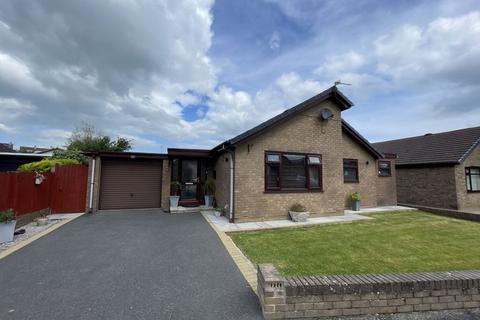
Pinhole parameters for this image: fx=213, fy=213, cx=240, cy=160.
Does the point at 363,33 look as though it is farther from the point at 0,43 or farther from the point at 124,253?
the point at 0,43

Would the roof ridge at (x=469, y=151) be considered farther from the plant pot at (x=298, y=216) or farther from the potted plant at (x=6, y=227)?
the potted plant at (x=6, y=227)

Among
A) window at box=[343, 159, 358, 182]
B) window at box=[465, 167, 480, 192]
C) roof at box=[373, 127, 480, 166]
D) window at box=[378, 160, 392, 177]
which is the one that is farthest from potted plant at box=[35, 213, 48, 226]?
window at box=[465, 167, 480, 192]

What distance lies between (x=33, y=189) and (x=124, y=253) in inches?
255

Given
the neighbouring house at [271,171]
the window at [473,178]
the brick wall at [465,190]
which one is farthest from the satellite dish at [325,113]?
the window at [473,178]

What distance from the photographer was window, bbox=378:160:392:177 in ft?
42.8

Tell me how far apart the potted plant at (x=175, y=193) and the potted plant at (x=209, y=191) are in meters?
1.39

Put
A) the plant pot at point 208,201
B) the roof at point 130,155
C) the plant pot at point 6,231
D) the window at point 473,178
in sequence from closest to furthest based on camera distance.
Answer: the plant pot at point 6,231
the roof at point 130,155
the plant pot at point 208,201
the window at point 473,178

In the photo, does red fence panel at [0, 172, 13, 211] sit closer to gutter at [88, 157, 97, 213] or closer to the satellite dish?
gutter at [88, 157, 97, 213]

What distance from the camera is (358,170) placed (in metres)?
12.1

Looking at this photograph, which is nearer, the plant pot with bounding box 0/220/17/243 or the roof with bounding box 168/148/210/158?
the plant pot with bounding box 0/220/17/243

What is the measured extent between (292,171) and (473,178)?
1273 cm

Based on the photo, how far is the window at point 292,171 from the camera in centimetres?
893

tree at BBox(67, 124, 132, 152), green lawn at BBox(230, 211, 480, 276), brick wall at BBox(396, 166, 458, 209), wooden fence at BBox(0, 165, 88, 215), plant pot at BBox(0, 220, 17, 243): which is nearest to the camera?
green lawn at BBox(230, 211, 480, 276)

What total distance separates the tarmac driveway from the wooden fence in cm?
233
